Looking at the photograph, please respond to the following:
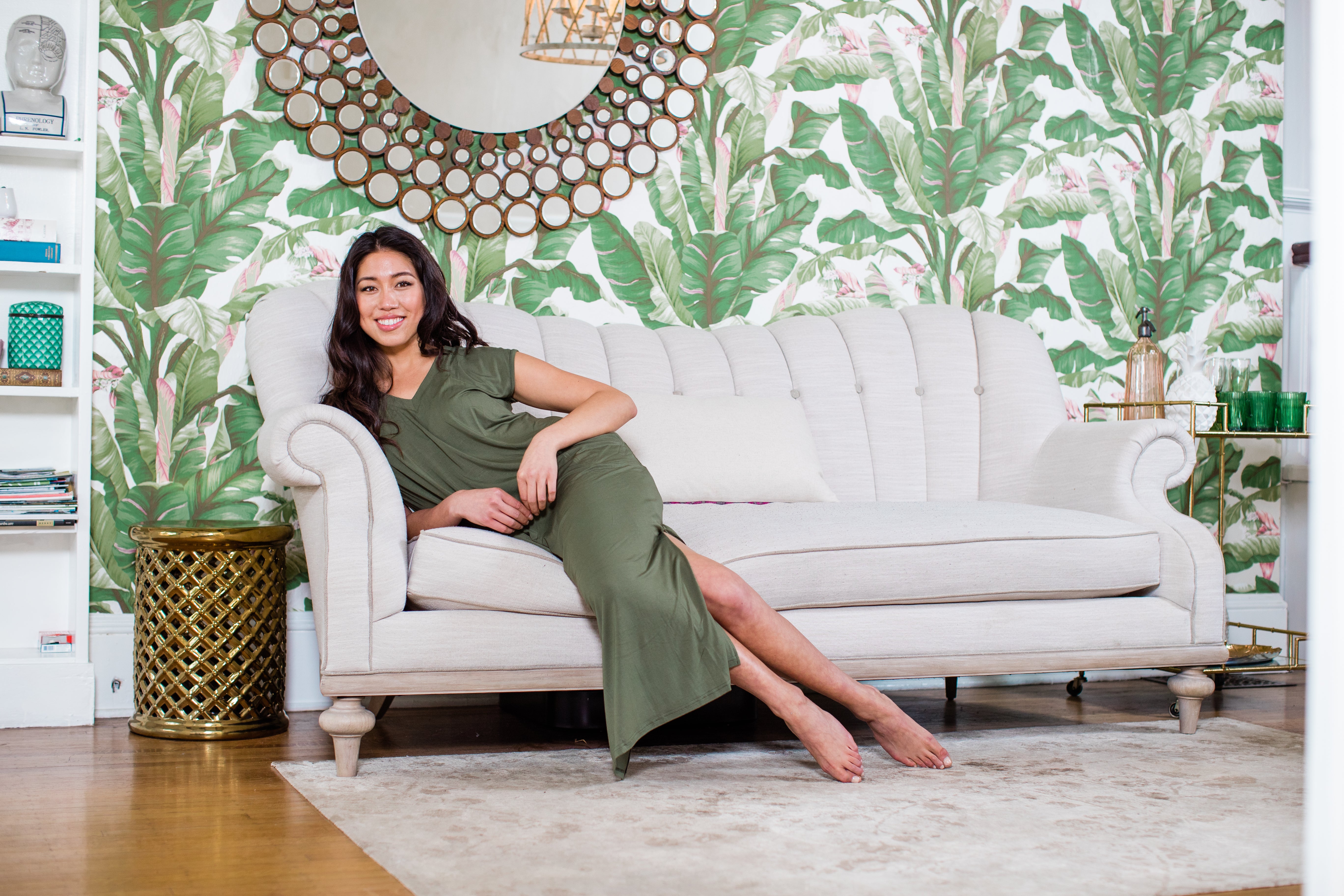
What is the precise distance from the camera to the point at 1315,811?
69 cm

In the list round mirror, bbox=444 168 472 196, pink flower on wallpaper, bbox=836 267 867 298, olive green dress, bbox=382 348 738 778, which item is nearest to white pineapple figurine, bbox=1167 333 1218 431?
pink flower on wallpaper, bbox=836 267 867 298

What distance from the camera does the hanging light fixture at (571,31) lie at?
3146 mm

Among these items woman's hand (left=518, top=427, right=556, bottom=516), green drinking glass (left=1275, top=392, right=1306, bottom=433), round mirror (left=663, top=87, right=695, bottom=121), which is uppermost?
round mirror (left=663, top=87, right=695, bottom=121)

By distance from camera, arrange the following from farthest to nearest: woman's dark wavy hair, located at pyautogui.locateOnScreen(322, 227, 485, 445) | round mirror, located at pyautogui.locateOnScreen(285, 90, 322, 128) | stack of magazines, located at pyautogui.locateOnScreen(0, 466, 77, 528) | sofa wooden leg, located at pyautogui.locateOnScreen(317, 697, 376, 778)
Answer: round mirror, located at pyautogui.locateOnScreen(285, 90, 322, 128)
stack of magazines, located at pyautogui.locateOnScreen(0, 466, 77, 528)
woman's dark wavy hair, located at pyautogui.locateOnScreen(322, 227, 485, 445)
sofa wooden leg, located at pyautogui.locateOnScreen(317, 697, 376, 778)

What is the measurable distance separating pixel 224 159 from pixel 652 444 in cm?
127

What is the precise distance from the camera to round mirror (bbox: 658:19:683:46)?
129 inches

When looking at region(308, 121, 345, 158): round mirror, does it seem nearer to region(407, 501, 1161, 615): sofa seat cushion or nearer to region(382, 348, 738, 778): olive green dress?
region(382, 348, 738, 778): olive green dress

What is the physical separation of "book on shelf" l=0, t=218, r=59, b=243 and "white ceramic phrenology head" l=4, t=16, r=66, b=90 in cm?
30

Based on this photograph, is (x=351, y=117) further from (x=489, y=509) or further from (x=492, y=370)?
(x=489, y=509)

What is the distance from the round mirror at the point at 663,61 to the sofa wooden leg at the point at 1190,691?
1.99m

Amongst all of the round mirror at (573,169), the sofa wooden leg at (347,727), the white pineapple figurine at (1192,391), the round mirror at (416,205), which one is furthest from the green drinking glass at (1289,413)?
the sofa wooden leg at (347,727)

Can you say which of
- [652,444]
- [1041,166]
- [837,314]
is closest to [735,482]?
[652,444]

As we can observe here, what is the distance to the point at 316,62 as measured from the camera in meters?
2.97

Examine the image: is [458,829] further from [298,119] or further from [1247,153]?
[1247,153]
